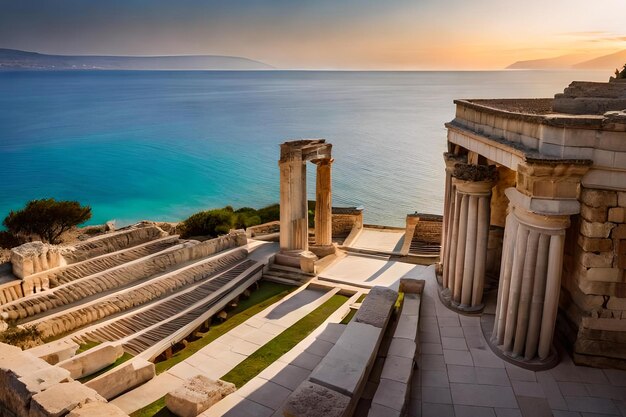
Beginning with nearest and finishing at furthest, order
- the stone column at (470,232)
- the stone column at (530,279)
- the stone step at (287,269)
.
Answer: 1. the stone column at (530,279)
2. the stone column at (470,232)
3. the stone step at (287,269)

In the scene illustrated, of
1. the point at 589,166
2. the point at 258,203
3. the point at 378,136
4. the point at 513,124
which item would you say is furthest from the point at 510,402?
the point at 378,136

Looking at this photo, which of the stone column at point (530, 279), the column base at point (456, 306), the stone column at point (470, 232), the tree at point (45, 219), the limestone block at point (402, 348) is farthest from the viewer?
the tree at point (45, 219)

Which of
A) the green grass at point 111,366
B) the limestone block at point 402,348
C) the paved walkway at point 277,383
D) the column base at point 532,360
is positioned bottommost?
the green grass at point 111,366

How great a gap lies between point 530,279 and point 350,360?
3.48m

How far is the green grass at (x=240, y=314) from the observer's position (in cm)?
Result: 1279

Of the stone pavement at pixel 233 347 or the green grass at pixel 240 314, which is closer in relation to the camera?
the stone pavement at pixel 233 347

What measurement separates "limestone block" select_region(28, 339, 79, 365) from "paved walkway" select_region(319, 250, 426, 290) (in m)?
9.20

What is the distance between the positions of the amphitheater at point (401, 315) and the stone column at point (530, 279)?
33 mm

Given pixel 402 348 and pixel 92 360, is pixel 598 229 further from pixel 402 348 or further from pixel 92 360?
pixel 92 360

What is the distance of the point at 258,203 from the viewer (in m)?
62.5

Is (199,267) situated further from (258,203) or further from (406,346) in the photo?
(258,203)

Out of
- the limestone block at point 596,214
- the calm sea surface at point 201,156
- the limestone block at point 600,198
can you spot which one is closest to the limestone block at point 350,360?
the limestone block at point 596,214

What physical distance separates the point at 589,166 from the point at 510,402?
406cm

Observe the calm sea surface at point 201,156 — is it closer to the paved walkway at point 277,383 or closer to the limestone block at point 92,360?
the paved walkway at point 277,383
